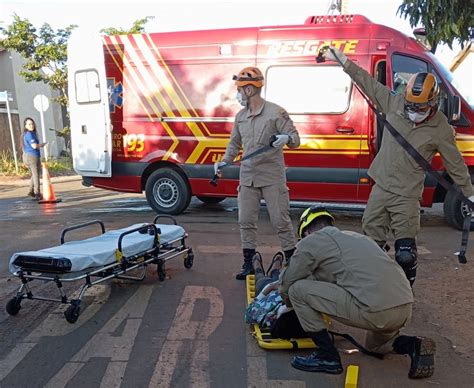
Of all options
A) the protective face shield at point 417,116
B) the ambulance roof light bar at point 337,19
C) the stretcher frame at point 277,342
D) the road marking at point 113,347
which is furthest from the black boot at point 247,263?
the ambulance roof light bar at point 337,19

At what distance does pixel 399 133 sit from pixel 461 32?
2.00 metres

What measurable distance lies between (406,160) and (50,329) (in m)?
3.06

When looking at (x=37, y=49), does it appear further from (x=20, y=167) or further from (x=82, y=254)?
(x=82, y=254)

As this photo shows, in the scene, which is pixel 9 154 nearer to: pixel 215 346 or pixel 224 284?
pixel 224 284

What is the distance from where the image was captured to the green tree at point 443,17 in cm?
533

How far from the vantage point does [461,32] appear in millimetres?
5520

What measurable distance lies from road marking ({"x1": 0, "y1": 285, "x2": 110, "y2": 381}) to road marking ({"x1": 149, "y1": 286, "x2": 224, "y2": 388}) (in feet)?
2.42

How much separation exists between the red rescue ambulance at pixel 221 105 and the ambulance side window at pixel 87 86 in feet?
0.06

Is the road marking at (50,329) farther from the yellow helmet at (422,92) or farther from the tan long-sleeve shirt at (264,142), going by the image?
the yellow helmet at (422,92)

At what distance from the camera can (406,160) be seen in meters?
4.24

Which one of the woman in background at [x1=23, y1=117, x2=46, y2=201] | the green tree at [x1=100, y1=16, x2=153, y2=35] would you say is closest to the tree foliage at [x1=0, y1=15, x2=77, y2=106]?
the green tree at [x1=100, y1=16, x2=153, y2=35]

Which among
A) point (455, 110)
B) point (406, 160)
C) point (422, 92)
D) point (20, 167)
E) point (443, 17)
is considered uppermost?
point (443, 17)

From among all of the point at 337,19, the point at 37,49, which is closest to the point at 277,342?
the point at 337,19

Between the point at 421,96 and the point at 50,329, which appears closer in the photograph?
the point at 421,96
